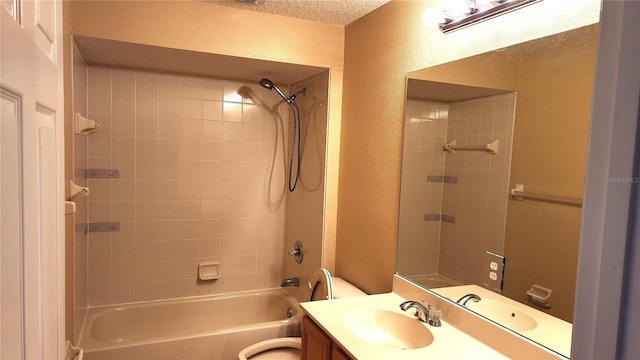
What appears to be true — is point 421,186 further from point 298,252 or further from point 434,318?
point 298,252

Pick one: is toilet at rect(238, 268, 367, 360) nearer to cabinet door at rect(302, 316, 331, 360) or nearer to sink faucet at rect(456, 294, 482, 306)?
cabinet door at rect(302, 316, 331, 360)

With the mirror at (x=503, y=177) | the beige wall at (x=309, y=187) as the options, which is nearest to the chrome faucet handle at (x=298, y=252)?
the beige wall at (x=309, y=187)

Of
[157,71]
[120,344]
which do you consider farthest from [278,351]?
[157,71]

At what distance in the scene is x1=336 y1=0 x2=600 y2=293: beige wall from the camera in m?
1.77

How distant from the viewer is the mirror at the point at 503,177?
4.08 feet

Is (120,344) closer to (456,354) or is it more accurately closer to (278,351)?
(278,351)

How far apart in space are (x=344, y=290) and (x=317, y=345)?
0.61 metres

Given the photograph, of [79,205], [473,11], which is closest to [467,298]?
[473,11]

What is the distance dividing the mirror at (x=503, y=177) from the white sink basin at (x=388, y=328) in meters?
0.21

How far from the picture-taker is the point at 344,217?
8.42ft

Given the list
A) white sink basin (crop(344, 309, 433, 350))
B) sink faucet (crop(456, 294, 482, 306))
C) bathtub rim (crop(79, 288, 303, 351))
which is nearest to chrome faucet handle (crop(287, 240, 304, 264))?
bathtub rim (crop(79, 288, 303, 351))

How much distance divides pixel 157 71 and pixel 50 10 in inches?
88.3

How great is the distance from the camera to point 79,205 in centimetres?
233

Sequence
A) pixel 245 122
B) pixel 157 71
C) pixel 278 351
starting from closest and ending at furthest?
pixel 278 351, pixel 157 71, pixel 245 122
